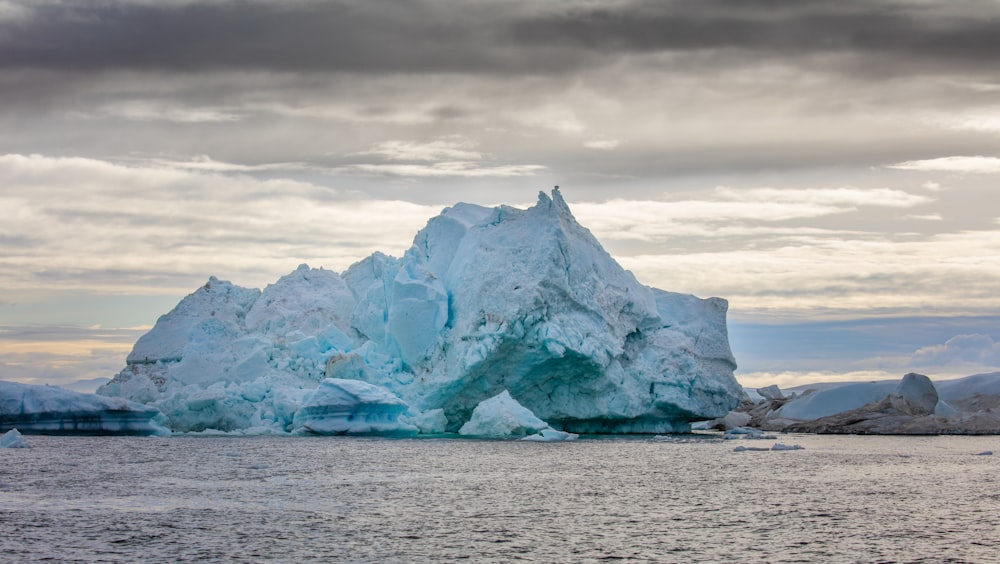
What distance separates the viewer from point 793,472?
26.4 m

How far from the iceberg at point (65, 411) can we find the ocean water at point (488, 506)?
3.36 m

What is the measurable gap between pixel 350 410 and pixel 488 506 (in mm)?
16377

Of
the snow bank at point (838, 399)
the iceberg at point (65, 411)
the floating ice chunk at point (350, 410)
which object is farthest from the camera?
the snow bank at point (838, 399)

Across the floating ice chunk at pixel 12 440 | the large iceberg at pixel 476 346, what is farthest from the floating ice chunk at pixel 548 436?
the floating ice chunk at pixel 12 440

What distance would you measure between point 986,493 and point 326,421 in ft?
68.5

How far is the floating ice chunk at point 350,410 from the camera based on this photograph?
1350 inches

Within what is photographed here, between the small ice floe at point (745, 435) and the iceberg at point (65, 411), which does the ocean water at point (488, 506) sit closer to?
the iceberg at point (65, 411)

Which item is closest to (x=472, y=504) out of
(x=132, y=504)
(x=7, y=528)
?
(x=132, y=504)

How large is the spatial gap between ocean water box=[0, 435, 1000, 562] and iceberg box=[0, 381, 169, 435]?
3364 millimetres

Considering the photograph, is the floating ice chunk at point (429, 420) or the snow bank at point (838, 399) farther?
the snow bank at point (838, 399)

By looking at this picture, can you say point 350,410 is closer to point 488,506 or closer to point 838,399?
point 488,506

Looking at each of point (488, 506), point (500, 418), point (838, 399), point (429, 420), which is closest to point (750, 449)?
point (500, 418)

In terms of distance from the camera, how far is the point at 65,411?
116 feet

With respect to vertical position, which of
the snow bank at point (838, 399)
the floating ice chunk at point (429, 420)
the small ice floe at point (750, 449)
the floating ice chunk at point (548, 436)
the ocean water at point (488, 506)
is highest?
the snow bank at point (838, 399)
